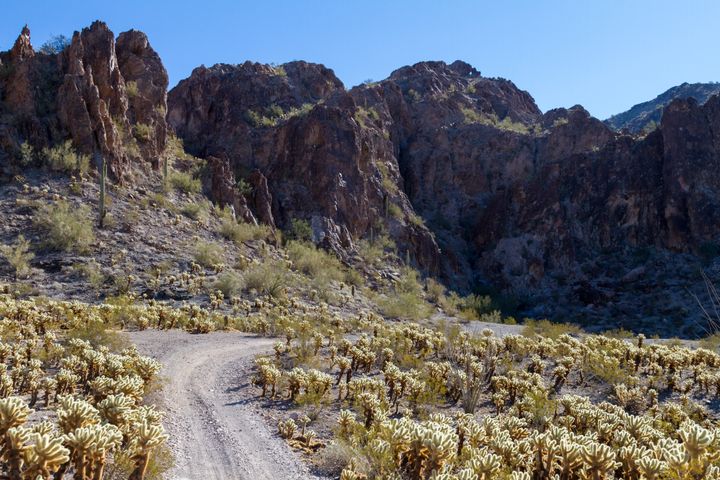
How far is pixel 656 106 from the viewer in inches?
3895

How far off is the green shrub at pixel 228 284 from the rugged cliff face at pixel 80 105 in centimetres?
1029

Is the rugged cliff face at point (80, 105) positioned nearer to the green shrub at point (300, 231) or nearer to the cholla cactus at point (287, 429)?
the green shrub at point (300, 231)

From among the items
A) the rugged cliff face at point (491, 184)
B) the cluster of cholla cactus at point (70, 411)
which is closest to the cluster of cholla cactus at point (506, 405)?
the cluster of cholla cactus at point (70, 411)

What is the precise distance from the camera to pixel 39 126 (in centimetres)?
2767

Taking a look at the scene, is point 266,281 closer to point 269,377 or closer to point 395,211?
point 269,377

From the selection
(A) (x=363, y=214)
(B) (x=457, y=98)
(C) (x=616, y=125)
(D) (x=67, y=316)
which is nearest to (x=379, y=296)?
(A) (x=363, y=214)

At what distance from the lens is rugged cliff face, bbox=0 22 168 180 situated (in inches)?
1093

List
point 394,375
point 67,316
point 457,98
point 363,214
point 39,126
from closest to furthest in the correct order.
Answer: point 394,375 < point 67,316 < point 39,126 < point 363,214 < point 457,98

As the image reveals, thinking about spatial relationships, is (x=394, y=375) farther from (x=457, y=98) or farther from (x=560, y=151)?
(x=457, y=98)

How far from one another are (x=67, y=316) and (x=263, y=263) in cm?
1433

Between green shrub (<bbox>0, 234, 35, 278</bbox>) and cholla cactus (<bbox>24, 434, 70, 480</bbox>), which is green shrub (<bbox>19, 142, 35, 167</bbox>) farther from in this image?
cholla cactus (<bbox>24, 434, 70, 480</bbox>)

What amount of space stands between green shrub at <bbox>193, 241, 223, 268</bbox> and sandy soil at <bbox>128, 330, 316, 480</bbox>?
11874 millimetres

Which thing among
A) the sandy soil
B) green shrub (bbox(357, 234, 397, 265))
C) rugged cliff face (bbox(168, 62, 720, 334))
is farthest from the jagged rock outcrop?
the sandy soil

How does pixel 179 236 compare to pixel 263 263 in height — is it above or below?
above
